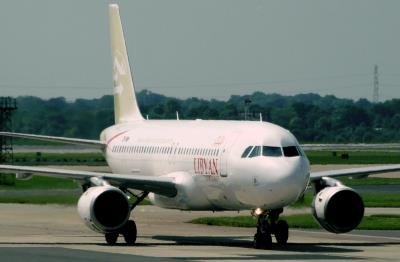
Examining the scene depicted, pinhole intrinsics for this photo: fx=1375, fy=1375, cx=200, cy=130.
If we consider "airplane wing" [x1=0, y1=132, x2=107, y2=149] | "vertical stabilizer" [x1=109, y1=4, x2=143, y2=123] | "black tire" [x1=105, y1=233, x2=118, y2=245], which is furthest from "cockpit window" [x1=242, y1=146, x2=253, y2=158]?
"vertical stabilizer" [x1=109, y1=4, x2=143, y2=123]

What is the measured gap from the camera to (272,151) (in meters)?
39.4

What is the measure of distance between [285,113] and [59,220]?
11411 cm

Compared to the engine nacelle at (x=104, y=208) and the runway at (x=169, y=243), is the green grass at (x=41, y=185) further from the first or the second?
the engine nacelle at (x=104, y=208)

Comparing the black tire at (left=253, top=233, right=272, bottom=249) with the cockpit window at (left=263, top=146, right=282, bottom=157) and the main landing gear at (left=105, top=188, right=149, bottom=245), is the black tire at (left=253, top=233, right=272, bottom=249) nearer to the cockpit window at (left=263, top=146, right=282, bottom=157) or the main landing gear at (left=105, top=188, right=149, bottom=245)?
the cockpit window at (left=263, top=146, right=282, bottom=157)

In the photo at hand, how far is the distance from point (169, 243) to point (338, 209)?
548cm

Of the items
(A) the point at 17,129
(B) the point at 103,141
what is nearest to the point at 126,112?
(B) the point at 103,141

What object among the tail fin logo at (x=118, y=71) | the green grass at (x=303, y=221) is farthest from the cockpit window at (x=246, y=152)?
the tail fin logo at (x=118, y=71)

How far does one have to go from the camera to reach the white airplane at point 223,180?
128ft

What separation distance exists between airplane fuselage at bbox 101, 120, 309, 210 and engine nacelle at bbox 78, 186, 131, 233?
2.57 metres

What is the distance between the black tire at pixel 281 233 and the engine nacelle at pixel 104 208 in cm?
449

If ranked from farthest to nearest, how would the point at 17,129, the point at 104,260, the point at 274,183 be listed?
the point at 17,129, the point at 274,183, the point at 104,260

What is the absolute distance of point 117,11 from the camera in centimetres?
5616

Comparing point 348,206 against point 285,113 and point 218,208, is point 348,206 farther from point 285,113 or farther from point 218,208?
point 285,113

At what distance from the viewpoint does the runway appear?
36.5 metres
